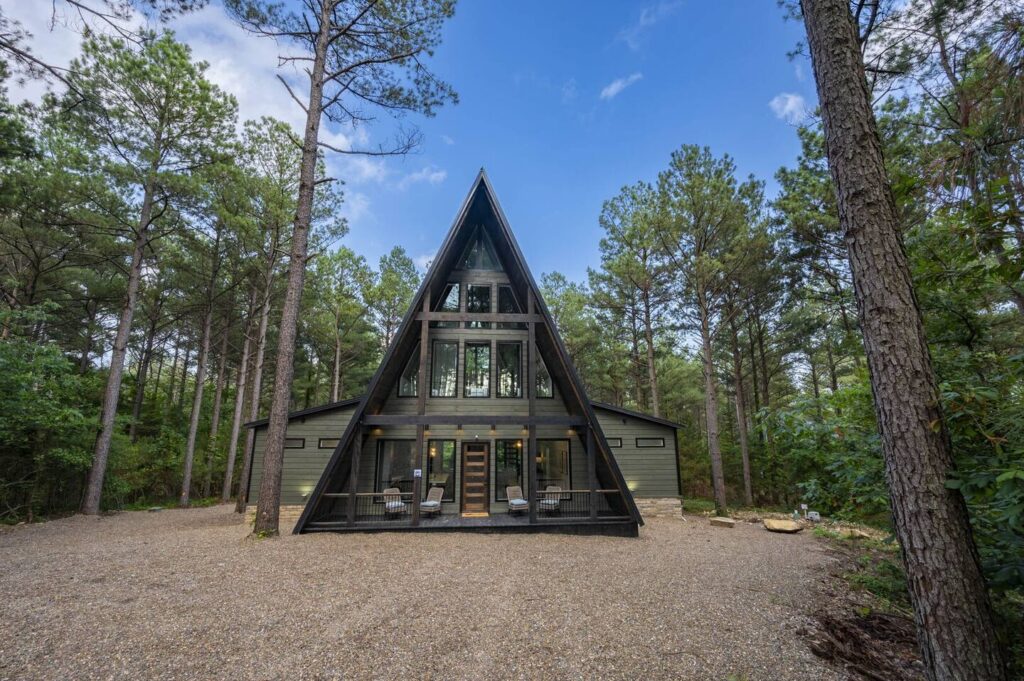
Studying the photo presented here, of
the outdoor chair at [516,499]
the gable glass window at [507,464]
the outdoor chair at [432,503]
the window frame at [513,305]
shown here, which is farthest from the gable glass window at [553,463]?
the window frame at [513,305]

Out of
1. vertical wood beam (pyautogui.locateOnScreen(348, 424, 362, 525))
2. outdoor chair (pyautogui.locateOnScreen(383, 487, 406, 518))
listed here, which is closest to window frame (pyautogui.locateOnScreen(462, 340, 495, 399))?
outdoor chair (pyautogui.locateOnScreen(383, 487, 406, 518))

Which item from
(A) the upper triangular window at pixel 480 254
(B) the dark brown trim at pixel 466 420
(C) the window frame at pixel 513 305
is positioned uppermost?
(A) the upper triangular window at pixel 480 254

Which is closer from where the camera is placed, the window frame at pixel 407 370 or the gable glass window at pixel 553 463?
the window frame at pixel 407 370

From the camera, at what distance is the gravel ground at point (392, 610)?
287 cm

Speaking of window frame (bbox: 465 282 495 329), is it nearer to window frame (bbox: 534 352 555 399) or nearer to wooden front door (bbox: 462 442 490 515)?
window frame (bbox: 534 352 555 399)

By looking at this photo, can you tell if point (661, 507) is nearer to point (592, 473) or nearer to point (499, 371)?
point (592, 473)

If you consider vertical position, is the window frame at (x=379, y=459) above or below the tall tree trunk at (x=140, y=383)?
below

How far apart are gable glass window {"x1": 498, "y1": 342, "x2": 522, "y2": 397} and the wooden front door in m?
1.50

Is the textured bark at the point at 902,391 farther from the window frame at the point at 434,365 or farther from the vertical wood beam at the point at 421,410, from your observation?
the window frame at the point at 434,365

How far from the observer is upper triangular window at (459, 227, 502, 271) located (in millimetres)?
10305

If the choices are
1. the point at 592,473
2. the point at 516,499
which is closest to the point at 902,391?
the point at 592,473

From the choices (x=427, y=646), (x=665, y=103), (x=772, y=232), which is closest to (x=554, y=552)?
(x=427, y=646)

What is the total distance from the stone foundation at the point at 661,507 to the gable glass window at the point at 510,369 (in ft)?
16.2

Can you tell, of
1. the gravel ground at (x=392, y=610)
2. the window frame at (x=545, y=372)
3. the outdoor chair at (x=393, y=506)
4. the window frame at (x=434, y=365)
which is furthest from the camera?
the window frame at (x=545, y=372)
